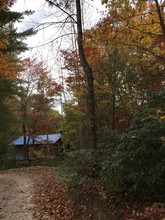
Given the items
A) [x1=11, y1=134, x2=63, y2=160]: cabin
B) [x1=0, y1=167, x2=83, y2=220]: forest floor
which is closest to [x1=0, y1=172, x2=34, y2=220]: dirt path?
[x1=0, y1=167, x2=83, y2=220]: forest floor

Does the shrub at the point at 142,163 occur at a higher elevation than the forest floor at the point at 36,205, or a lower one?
higher

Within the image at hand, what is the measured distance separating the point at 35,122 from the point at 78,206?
58.0ft

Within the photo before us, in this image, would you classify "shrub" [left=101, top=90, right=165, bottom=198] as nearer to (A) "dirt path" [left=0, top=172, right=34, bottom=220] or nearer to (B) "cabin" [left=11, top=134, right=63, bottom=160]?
(A) "dirt path" [left=0, top=172, right=34, bottom=220]

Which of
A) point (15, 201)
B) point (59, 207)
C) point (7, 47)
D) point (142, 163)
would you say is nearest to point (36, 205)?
point (59, 207)

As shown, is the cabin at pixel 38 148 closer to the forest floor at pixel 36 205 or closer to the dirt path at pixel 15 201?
the dirt path at pixel 15 201

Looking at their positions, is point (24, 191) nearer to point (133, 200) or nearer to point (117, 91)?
point (133, 200)

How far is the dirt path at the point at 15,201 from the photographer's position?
6.20 metres

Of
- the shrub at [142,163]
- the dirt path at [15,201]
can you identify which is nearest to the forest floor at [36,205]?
the dirt path at [15,201]

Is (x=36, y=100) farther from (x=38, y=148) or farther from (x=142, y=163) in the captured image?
(x=142, y=163)

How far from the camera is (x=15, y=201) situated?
25.4 ft

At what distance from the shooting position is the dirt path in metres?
6.20

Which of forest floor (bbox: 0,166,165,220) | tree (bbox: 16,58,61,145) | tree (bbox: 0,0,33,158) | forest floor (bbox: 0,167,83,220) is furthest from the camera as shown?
tree (bbox: 16,58,61,145)

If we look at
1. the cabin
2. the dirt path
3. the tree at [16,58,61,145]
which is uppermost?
the tree at [16,58,61,145]

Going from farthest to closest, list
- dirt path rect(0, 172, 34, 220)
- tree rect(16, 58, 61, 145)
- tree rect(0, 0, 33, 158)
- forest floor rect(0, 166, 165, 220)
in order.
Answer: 1. tree rect(16, 58, 61, 145)
2. tree rect(0, 0, 33, 158)
3. dirt path rect(0, 172, 34, 220)
4. forest floor rect(0, 166, 165, 220)
